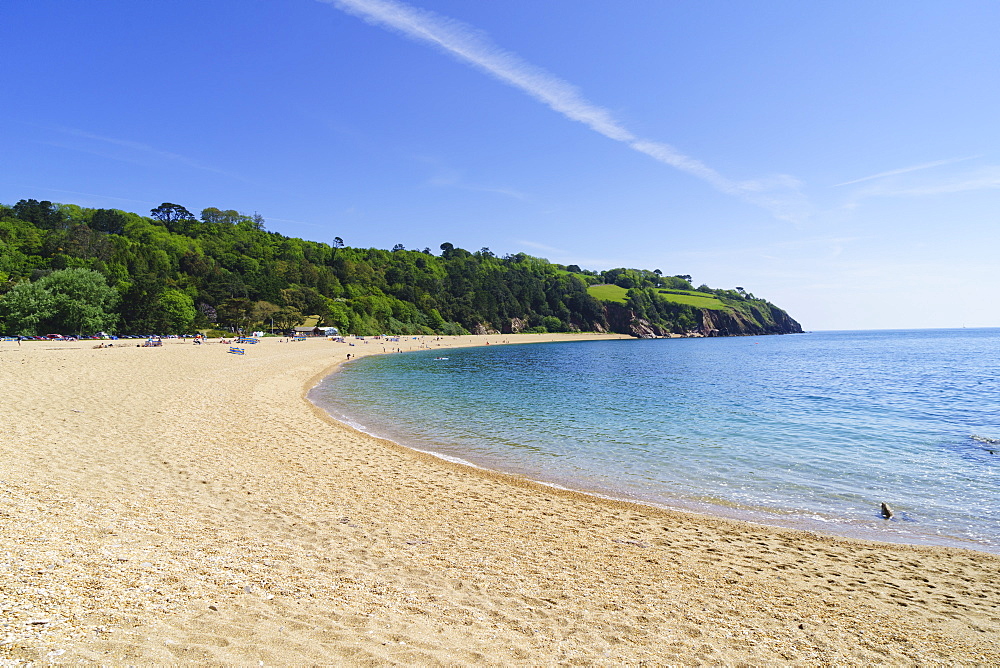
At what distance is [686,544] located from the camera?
8.17 m

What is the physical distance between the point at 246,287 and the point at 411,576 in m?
116

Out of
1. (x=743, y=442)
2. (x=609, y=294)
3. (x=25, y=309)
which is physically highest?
(x=609, y=294)

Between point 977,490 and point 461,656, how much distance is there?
1339 centimetres

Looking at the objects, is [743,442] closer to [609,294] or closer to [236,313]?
[236,313]

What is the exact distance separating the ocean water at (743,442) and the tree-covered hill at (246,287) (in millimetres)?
63143

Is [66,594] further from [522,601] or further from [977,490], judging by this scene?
[977,490]

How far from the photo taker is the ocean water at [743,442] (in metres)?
10.5

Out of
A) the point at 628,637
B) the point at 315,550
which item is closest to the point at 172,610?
the point at 315,550

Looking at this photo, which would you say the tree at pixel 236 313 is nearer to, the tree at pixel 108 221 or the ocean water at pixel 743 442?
the ocean water at pixel 743 442

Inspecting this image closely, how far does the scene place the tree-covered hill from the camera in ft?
244

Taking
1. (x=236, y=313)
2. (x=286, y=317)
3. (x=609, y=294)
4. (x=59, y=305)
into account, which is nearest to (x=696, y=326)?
(x=609, y=294)

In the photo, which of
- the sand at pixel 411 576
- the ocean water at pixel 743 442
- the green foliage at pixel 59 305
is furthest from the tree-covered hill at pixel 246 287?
the sand at pixel 411 576

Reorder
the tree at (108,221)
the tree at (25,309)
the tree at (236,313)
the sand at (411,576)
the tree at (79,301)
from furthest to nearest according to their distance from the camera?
the tree at (108,221) < the tree at (236,313) < the tree at (79,301) < the tree at (25,309) < the sand at (411,576)

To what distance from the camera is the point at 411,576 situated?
6.30 meters
